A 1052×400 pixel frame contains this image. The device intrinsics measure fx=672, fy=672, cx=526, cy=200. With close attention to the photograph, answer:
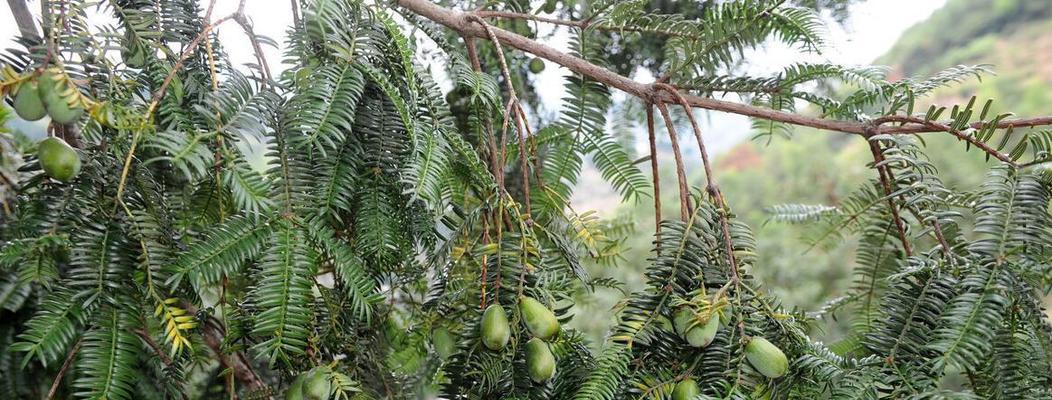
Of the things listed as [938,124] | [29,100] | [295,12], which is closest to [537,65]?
[295,12]

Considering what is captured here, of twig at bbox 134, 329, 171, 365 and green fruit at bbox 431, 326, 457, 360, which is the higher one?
green fruit at bbox 431, 326, 457, 360

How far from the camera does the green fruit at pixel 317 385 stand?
1.39 ft

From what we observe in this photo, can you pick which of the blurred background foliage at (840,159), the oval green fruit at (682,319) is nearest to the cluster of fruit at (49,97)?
the oval green fruit at (682,319)

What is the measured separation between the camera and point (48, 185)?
46 cm

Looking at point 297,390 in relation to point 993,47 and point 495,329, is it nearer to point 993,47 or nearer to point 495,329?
point 495,329

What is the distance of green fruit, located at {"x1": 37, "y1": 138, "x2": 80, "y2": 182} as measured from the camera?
1.29 ft

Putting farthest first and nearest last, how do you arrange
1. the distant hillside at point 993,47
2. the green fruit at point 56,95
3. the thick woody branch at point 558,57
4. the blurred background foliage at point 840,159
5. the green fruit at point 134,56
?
1. the distant hillside at point 993,47
2. the blurred background foliage at point 840,159
3. the thick woody branch at point 558,57
4. the green fruit at point 134,56
5. the green fruit at point 56,95

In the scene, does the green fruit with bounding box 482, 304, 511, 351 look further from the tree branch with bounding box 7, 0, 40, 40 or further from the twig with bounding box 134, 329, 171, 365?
the tree branch with bounding box 7, 0, 40, 40

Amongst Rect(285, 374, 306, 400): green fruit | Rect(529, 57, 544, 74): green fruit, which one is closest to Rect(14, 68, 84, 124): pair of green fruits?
Rect(285, 374, 306, 400): green fruit

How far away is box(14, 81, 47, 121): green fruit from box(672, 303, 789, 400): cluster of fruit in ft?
1.32

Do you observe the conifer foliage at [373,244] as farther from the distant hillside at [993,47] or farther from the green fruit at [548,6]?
the distant hillside at [993,47]

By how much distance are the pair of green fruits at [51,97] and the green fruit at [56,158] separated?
0.03m

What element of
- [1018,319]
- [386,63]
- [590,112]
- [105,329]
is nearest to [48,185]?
[105,329]

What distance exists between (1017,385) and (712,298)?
217 millimetres
